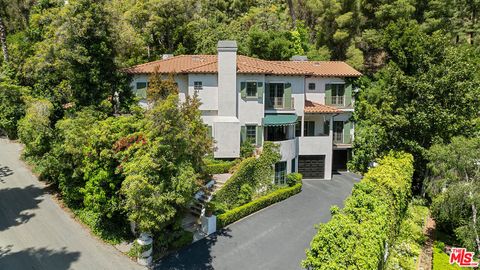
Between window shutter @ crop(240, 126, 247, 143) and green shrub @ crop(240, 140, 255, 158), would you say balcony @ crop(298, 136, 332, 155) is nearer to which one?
green shrub @ crop(240, 140, 255, 158)

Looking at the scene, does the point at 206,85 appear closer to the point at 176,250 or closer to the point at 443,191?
the point at 176,250

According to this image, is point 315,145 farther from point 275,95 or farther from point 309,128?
point 275,95

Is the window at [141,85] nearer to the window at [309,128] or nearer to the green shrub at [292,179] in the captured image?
the green shrub at [292,179]

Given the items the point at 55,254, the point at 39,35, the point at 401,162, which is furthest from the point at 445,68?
the point at 39,35

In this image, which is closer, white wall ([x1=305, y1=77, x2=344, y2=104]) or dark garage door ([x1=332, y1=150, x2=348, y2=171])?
white wall ([x1=305, y1=77, x2=344, y2=104])

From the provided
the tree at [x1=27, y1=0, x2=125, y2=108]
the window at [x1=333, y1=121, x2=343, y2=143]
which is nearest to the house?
the window at [x1=333, y1=121, x2=343, y2=143]
